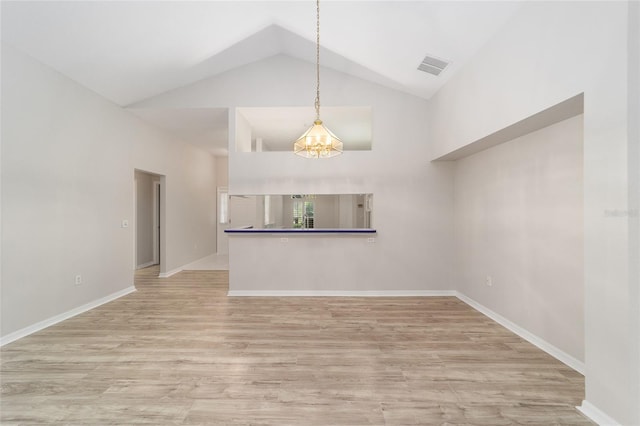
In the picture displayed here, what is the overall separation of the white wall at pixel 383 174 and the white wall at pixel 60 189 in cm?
180

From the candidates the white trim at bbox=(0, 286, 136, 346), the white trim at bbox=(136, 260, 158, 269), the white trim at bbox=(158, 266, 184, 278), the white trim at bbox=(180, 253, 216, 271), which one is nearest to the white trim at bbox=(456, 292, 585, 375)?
the white trim at bbox=(0, 286, 136, 346)

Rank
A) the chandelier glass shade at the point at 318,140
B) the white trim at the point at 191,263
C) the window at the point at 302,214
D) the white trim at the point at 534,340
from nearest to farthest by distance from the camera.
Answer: the white trim at the point at 534,340 < the chandelier glass shade at the point at 318,140 < the window at the point at 302,214 < the white trim at the point at 191,263

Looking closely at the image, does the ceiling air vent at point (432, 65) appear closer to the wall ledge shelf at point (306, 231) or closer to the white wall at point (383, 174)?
the white wall at point (383, 174)

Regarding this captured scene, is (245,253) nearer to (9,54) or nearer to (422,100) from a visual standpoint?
(9,54)

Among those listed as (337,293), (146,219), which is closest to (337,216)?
(337,293)

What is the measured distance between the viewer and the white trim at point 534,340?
2254 millimetres

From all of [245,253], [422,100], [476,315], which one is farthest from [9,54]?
[476,315]

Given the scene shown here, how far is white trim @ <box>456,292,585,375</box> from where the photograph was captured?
225 cm

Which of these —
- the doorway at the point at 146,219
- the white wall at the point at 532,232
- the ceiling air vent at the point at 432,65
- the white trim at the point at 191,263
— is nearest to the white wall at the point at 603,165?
the white wall at the point at 532,232

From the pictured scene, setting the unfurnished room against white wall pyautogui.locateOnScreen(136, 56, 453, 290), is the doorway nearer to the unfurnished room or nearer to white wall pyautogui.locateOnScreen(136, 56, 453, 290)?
the unfurnished room

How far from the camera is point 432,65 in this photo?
3.40m

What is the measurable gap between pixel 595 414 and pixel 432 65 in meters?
3.54

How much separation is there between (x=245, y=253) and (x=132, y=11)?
314 cm

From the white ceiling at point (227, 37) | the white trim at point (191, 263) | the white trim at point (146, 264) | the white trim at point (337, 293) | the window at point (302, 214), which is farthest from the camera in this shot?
the white trim at point (146, 264)
